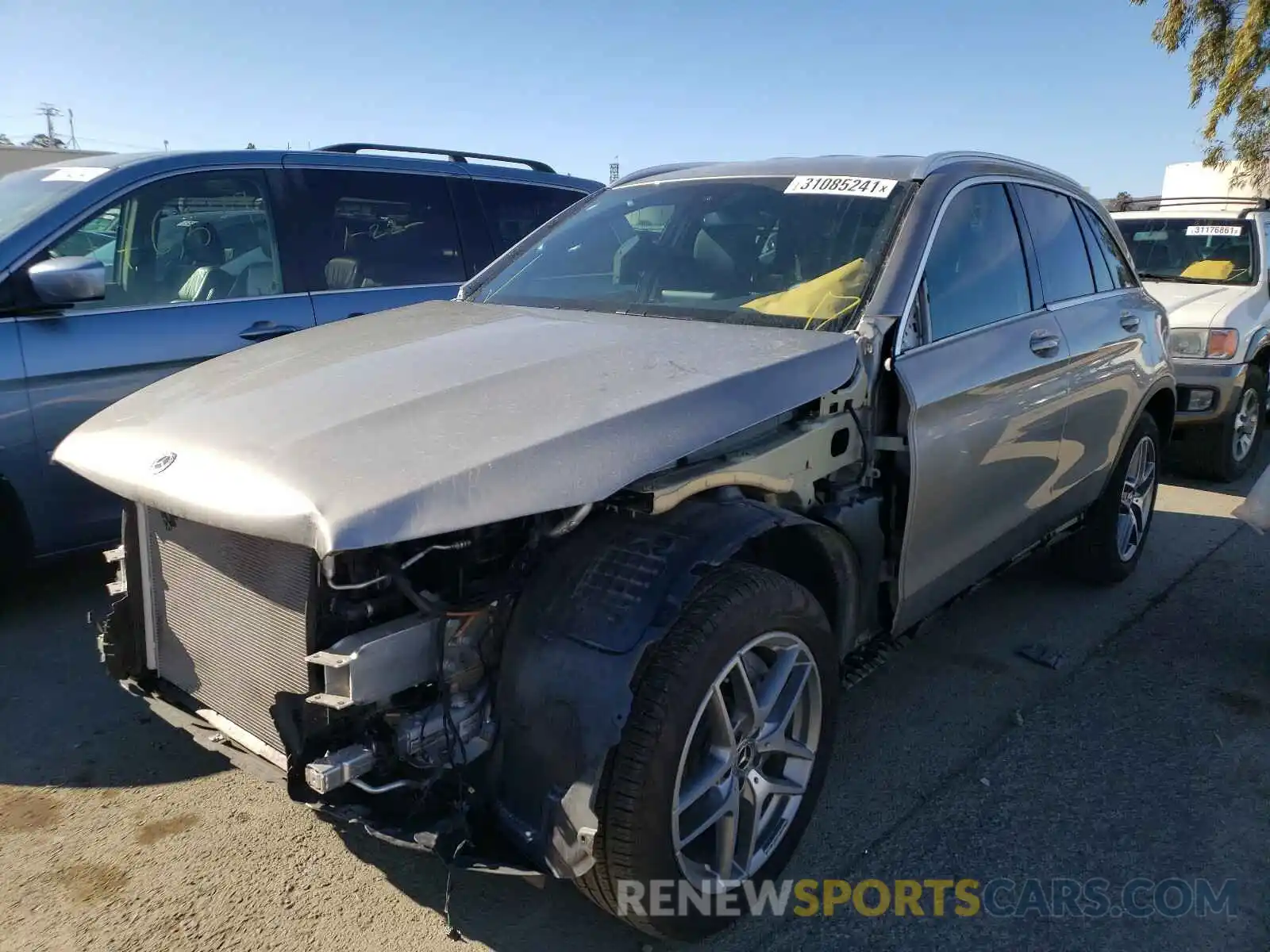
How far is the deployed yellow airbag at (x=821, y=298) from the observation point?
3020 millimetres

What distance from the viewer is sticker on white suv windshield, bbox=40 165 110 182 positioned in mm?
4352

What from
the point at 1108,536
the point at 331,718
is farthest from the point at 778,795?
the point at 1108,536

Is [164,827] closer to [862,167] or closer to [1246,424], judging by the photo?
[862,167]

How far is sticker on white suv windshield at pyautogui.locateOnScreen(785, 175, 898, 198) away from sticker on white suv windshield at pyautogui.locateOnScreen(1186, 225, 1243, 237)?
Answer: 6200 millimetres

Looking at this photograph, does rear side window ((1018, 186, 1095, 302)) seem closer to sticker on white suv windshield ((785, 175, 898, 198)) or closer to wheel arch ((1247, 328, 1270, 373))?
sticker on white suv windshield ((785, 175, 898, 198))

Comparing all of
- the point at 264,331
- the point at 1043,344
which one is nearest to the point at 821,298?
the point at 1043,344

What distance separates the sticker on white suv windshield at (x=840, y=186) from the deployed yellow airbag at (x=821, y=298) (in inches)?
13.6

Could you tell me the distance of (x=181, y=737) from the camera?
332 centimetres

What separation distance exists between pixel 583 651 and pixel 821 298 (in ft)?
5.01

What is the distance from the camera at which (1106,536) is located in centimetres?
473

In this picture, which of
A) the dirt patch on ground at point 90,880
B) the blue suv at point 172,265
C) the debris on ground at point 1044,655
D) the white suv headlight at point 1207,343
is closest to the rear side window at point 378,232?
the blue suv at point 172,265

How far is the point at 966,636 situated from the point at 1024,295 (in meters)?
1.56

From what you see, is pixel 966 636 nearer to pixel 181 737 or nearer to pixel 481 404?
pixel 481 404

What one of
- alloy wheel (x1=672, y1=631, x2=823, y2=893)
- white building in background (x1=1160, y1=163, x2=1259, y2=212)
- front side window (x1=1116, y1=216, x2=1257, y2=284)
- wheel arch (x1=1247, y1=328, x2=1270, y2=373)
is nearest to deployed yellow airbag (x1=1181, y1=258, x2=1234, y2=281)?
front side window (x1=1116, y1=216, x2=1257, y2=284)
